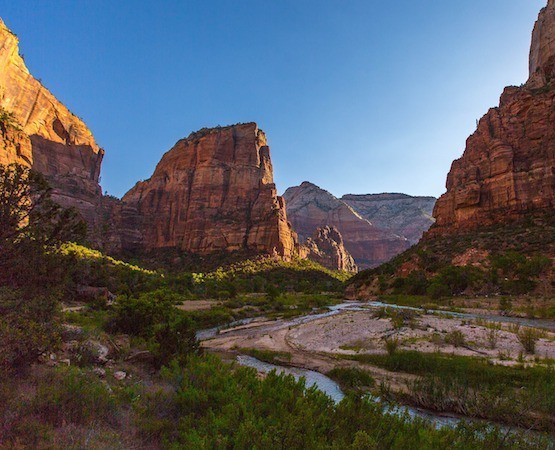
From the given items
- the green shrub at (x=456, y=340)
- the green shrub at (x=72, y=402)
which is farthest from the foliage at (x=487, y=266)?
the green shrub at (x=72, y=402)

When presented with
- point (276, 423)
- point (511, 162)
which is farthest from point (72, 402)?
point (511, 162)

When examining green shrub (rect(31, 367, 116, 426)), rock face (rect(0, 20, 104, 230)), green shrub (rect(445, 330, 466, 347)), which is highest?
rock face (rect(0, 20, 104, 230))

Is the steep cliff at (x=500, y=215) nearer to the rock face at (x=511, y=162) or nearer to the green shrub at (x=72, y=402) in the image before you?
the rock face at (x=511, y=162)

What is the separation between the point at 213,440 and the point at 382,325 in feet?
61.8

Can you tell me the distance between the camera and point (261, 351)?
667 inches

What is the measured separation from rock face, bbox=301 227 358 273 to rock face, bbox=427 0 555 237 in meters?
76.3

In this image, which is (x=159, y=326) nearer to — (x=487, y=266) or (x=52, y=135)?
(x=487, y=266)

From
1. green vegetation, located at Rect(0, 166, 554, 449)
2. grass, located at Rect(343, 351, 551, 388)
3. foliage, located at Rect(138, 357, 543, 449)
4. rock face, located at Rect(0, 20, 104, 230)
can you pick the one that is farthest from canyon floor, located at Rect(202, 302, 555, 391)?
rock face, located at Rect(0, 20, 104, 230)

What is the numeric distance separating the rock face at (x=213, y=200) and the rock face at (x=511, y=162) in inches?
1990

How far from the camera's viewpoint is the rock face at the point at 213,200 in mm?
100062

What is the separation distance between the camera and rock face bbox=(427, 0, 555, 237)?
58.8 metres

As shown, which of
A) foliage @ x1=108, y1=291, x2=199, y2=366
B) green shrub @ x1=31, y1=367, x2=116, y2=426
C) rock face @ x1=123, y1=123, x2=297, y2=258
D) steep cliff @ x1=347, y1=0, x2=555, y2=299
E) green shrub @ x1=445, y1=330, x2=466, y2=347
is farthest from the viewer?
rock face @ x1=123, y1=123, x2=297, y2=258

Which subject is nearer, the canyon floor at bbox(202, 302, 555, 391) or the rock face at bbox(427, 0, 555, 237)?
the canyon floor at bbox(202, 302, 555, 391)

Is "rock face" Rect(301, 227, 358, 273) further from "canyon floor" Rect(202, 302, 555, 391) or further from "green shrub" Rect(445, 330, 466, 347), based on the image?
"green shrub" Rect(445, 330, 466, 347)
